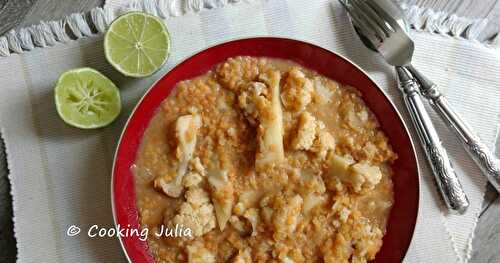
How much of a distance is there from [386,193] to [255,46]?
594 millimetres

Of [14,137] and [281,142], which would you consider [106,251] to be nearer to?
[14,137]

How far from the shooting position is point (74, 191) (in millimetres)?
1608

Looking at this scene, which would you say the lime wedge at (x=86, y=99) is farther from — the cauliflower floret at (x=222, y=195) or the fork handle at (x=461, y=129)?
the fork handle at (x=461, y=129)

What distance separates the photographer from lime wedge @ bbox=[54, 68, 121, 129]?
4.99 ft

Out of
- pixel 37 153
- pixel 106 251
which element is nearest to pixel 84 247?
pixel 106 251

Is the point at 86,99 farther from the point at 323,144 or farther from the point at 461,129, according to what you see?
the point at 461,129

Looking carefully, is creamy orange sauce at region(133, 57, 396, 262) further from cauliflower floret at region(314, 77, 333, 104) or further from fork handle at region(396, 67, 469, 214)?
fork handle at region(396, 67, 469, 214)

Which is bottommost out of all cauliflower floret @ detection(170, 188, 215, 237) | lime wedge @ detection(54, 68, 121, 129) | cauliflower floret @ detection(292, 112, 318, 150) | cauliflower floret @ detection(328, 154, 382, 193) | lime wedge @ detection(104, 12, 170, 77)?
cauliflower floret @ detection(328, 154, 382, 193)

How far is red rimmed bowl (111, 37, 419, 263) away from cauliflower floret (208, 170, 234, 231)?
24 cm

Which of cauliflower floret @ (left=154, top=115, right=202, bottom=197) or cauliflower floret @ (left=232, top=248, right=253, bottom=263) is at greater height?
cauliflower floret @ (left=154, top=115, right=202, bottom=197)

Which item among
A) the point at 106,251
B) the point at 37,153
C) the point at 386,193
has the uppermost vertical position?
the point at 37,153

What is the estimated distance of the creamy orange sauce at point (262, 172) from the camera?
4.90 feet

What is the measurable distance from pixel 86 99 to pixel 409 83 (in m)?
0.98

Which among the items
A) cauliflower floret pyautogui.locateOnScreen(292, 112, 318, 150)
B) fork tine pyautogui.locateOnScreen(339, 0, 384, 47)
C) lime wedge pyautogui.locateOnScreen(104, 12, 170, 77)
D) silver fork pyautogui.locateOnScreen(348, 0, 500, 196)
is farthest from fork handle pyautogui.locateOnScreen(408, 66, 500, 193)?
lime wedge pyautogui.locateOnScreen(104, 12, 170, 77)
